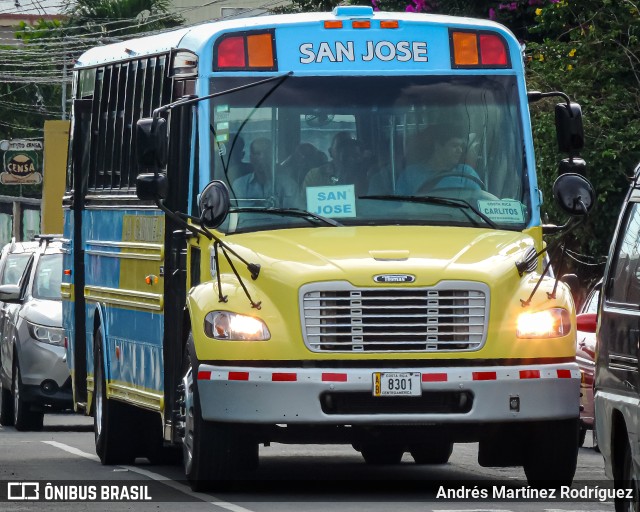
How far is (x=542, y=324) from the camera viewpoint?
38.1 ft

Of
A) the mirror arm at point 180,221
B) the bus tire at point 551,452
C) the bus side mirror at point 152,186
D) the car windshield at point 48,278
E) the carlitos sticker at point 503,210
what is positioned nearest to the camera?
the mirror arm at point 180,221

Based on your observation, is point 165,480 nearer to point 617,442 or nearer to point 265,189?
point 265,189

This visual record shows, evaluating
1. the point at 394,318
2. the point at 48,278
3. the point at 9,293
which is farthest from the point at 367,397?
the point at 48,278

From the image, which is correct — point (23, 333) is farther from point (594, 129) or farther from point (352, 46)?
point (352, 46)

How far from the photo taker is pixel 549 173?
73.8ft

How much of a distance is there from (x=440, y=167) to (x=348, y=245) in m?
1.00

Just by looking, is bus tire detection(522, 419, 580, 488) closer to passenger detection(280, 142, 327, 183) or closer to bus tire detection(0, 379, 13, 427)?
passenger detection(280, 142, 327, 183)

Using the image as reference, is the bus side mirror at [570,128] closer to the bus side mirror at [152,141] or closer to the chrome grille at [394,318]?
the chrome grille at [394,318]

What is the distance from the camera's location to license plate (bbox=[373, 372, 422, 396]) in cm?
1138

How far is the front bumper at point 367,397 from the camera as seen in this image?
1135 cm

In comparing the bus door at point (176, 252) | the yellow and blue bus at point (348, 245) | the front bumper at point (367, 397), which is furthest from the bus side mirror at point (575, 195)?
the bus door at point (176, 252)

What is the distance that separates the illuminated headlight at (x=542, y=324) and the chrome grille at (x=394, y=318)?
0.75ft

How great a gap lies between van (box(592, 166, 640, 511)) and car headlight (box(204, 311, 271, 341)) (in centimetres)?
215

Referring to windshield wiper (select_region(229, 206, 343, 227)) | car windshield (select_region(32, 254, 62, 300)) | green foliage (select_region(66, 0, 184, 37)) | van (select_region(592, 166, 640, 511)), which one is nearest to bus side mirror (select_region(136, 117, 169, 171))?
windshield wiper (select_region(229, 206, 343, 227))
